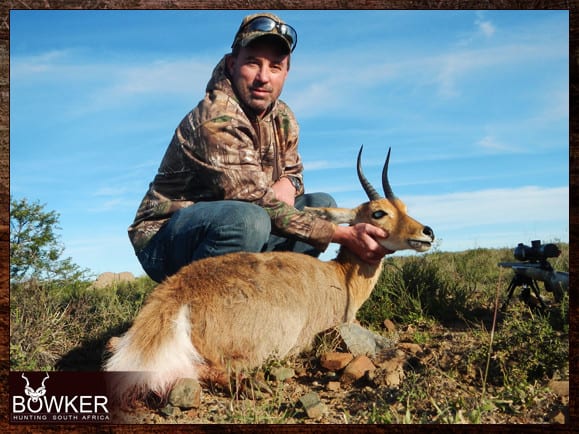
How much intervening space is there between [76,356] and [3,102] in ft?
9.08

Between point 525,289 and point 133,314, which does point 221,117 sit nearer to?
point 133,314

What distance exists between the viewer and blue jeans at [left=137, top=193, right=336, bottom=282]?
5.21 meters

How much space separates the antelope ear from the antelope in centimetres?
1

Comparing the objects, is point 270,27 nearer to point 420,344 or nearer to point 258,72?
point 258,72

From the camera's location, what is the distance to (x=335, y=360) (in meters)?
4.52

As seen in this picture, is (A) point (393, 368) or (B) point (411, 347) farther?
(B) point (411, 347)

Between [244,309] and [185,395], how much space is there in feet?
2.77

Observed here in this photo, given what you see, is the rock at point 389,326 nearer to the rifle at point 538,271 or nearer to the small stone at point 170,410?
the rifle at point 538,271

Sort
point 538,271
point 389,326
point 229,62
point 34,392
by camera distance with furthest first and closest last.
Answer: point 389,326 < point 538,271 < point 229,62 < point 34,392

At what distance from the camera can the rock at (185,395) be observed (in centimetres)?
383

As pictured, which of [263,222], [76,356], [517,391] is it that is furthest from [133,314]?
[517,391]

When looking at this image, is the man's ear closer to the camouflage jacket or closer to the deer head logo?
the camouflage jacket

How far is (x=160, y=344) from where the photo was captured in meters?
4.08

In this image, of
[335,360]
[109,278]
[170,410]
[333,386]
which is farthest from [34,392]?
[109,278]
